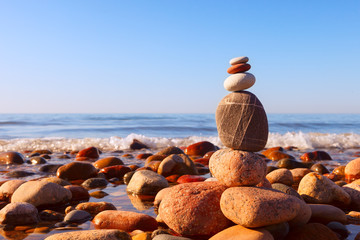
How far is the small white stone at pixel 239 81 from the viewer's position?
344 cm

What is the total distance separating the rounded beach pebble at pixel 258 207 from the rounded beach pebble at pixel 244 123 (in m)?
0.58

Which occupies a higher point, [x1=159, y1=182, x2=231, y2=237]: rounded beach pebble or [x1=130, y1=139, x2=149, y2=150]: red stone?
[x1=159, y1=182, x2=231, y2=237]: rounded beach pebble

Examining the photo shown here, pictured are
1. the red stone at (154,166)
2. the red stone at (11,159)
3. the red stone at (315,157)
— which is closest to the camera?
the red stone at (154,166)

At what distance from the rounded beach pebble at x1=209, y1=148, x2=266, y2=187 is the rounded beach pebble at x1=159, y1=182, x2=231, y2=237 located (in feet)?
A: 0.66

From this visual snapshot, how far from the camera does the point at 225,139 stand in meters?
3.47

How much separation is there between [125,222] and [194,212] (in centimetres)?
82

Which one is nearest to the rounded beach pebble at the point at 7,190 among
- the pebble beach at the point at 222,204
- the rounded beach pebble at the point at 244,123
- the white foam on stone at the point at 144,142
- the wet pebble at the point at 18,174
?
the pebble beach at the point at 222,204

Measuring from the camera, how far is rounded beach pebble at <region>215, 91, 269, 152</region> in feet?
11.0

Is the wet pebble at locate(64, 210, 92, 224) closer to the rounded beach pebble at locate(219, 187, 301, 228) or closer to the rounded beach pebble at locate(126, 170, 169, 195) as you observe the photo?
the rounded beach pebble at locate(126, 170, 169, 195)

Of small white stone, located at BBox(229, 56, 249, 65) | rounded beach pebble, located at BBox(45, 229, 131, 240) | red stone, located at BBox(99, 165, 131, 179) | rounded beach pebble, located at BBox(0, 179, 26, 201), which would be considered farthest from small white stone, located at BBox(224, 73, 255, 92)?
red stone, located at BBox(99, 165, 131, 179)

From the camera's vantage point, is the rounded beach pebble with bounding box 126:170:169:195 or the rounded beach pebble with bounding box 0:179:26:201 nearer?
the rounded beach pebble with bounding box 0:179:26:201

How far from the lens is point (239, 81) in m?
3.45

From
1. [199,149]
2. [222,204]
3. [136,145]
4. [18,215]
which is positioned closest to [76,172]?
[18,215]

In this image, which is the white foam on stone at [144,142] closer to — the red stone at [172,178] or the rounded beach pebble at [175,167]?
the rounded beach pebble at [175,167]
